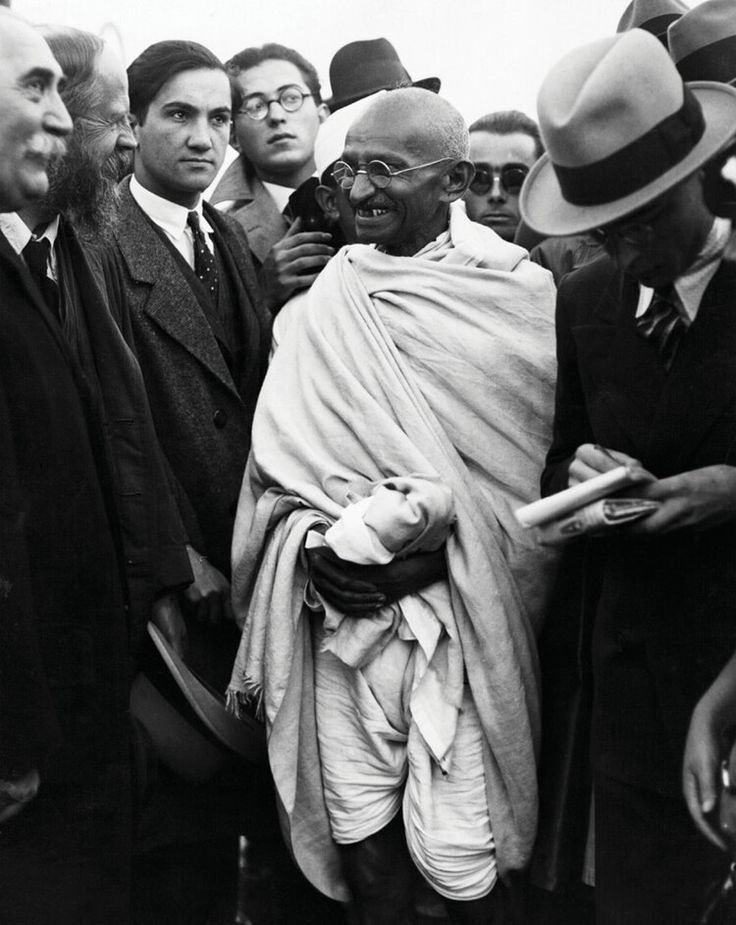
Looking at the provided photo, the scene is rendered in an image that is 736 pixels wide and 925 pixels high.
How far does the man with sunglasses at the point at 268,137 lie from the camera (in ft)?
14.4

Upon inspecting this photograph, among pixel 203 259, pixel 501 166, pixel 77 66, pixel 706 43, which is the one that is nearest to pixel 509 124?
pixel 501 166

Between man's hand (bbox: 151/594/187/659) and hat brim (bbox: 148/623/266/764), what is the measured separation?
0.02 meters

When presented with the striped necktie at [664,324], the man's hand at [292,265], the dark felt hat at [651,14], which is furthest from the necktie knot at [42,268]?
the dark felt hat at [651,14]

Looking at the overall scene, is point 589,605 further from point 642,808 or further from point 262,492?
point 262,492

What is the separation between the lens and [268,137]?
445 centimetres

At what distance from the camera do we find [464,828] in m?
3.18

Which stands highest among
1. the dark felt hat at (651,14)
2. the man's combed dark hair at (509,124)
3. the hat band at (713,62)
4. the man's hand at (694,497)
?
the dark felt hat at (651,14)

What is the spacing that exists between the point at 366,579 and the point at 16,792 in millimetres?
974

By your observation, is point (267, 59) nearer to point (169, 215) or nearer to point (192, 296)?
point (169, 215)

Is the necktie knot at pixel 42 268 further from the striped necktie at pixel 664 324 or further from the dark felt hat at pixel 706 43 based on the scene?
the dark felt hat at pixel 706 43

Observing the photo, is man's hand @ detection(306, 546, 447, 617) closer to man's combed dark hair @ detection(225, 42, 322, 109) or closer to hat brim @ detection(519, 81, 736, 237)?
hat brim @ detection(519, 81, 736, 237)

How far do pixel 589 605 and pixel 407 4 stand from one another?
183 cm

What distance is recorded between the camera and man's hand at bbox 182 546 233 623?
354cm

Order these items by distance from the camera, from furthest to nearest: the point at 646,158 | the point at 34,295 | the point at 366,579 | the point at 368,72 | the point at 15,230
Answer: the point at 368,72 < the point at 366,579 < the point at 15,230 < the point at 34,295 < the point at 646,158
